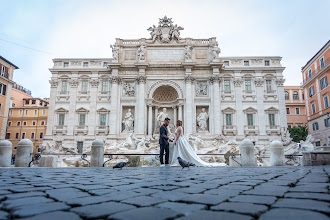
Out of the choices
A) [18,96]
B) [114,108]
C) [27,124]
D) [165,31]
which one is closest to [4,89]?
[27,124]

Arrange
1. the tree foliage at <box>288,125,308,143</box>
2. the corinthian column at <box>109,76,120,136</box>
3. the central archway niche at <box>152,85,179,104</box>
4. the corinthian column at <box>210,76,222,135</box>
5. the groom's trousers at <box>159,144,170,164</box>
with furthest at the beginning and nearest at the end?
the tree foliage at <box>288,125,308,143</box>
the central archway niche at <box>152,85,179,104</box>
the corinthian column at <box>109,76,120,136</box>
the corinthian column at <box>210,76,222,135</box>
the groom's trousers at <box>159,144,170,164</box>

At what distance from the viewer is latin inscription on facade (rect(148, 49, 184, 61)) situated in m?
29.5

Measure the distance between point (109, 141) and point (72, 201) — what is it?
80.7 ft

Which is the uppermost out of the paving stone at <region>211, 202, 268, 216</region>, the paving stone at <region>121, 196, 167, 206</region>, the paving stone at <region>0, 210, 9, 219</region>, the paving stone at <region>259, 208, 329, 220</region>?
the paving stone at <region>259, 208, 329, 220</region>

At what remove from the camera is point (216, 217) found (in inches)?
70.1

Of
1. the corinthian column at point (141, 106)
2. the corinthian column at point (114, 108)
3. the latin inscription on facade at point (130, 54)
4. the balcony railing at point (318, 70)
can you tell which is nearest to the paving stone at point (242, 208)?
the corinthian column at point (141, 106)

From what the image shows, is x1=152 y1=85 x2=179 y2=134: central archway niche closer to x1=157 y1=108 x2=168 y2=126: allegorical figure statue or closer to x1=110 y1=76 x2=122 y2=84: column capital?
x1=157 y1=108 x2=168 y2=126: allegorical figure statue

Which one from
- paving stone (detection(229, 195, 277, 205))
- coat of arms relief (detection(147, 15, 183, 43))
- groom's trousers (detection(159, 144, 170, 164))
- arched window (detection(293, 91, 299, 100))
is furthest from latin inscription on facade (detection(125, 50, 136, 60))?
arched window (detection(293, 91, 299, 100))

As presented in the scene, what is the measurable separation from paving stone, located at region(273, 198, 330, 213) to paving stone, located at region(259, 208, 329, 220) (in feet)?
0.52

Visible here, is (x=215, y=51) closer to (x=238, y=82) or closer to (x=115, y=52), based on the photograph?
(x=238, y=82)

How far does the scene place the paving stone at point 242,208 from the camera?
1.92 m

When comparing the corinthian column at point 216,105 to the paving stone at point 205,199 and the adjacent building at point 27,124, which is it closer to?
the paving stone at point 205,199

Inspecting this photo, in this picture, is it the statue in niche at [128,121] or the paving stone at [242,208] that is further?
the statue in niche at [128,121]

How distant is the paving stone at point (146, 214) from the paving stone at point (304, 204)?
3.38 feet
